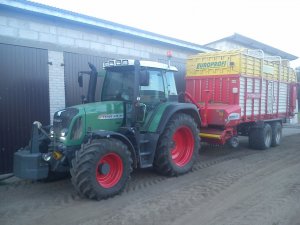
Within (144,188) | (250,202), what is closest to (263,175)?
(250,202)

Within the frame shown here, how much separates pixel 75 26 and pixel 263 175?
596cm

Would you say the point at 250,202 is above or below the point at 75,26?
below

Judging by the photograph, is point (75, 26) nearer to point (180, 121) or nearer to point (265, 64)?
point (180, 121)

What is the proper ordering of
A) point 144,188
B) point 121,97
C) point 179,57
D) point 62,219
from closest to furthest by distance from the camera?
point 62,219 → point 144,188 → point 121,97 → point 179,57

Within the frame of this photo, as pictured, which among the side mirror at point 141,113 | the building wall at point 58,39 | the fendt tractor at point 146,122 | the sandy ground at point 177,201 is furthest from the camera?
the building wall at point 58,39

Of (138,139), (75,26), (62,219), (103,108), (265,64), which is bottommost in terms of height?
(62,219)

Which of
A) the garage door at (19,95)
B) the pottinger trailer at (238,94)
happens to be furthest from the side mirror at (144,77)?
the garage door at (19,95)

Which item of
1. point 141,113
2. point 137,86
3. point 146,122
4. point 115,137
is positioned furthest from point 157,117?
point 115,137

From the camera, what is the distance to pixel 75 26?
844 centimetres

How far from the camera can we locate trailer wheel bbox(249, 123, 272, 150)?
9.73 m

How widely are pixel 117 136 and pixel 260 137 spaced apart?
5868 millimetres

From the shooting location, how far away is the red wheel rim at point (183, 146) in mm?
6992

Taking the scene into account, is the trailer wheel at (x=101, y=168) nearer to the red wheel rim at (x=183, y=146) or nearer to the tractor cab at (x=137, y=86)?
the tractor cab at (x=137, y=86)

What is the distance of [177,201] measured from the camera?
5.11 metres
